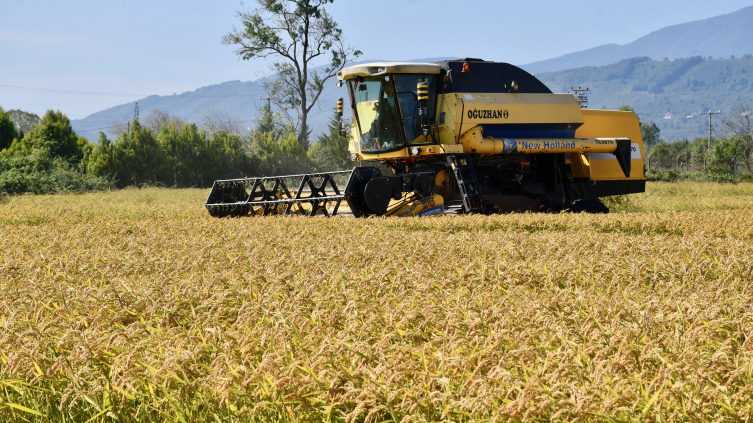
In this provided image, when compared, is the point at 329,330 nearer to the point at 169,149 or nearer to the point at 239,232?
the point at 239,232

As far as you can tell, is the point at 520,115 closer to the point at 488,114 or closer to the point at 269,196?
the point at 488,114

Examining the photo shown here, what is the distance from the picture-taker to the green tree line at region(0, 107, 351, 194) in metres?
24.9

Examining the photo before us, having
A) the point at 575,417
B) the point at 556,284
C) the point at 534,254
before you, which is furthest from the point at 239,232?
the point at 575,417

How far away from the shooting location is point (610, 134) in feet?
46.5

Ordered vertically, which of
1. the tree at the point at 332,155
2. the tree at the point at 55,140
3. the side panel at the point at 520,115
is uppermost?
the tree at the point at 55,140

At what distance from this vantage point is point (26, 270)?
4504 mm

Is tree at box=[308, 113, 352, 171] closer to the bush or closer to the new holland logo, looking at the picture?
the bush

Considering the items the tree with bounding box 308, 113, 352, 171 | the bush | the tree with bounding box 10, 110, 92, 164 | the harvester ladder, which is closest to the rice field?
the harvester ladder

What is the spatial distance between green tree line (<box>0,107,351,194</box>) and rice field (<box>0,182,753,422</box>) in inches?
867

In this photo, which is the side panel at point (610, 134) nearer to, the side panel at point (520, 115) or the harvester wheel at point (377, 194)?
the side panel at point (520, 115)

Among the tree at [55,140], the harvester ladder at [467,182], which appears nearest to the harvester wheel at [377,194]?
the harvester ladder at [467,182]

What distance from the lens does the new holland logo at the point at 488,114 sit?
11969 mm

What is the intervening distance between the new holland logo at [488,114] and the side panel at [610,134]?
2.26 m

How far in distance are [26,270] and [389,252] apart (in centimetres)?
288
